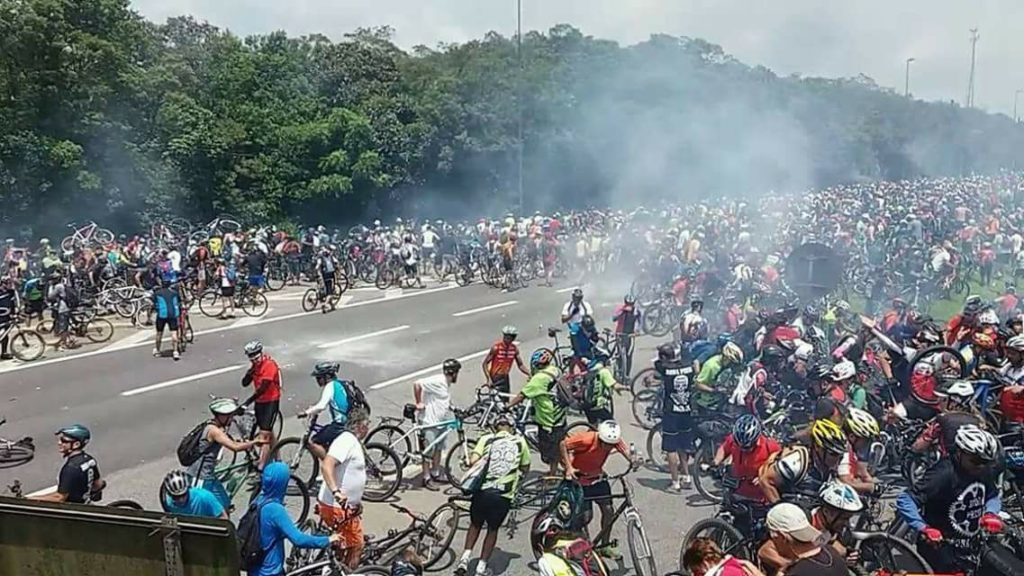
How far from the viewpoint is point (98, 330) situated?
17641 millimetres

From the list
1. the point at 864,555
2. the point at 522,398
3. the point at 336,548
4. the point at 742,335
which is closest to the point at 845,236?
the point at 742,335

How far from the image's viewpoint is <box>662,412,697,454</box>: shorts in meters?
9.33

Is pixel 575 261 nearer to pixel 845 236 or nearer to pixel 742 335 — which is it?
pixel 845 236

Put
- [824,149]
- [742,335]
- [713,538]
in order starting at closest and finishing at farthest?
[713,538] < [742,335] < [824,149]

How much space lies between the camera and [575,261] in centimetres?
2630

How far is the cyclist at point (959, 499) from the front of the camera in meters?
5.94

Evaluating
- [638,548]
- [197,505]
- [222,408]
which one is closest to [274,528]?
Result: [197,505]

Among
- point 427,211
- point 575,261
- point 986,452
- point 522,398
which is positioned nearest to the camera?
point 986,452

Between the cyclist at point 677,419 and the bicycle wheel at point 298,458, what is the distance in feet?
12.1

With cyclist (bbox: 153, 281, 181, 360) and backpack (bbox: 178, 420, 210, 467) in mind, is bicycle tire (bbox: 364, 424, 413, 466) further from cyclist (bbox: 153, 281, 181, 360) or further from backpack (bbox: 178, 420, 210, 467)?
cyclist (bbox: 153, 281, 181, 360)

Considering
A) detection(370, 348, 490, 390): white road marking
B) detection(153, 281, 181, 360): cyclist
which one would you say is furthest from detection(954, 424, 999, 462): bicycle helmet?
detection(153, 281, 181, 360): cyclist

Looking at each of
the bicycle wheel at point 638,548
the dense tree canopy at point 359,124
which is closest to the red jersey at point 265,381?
the bicycle wheel at point 638,548

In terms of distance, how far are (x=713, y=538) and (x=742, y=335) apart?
5828 millimetres

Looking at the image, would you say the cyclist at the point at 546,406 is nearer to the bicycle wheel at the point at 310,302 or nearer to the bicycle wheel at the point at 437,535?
Answer: the bicycle wheel at the point at 437,535
